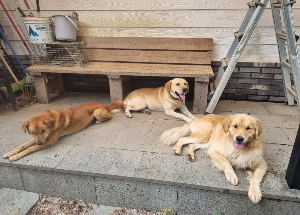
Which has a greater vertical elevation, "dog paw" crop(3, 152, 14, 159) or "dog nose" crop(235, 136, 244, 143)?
"dog nose" crop(235, 136, 244, 143)

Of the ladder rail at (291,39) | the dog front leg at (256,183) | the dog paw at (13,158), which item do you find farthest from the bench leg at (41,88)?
the ladder rail at (291,39)

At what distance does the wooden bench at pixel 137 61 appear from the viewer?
331cm

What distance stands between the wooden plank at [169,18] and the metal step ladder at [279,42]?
38cm

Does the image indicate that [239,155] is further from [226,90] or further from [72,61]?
[72,61]

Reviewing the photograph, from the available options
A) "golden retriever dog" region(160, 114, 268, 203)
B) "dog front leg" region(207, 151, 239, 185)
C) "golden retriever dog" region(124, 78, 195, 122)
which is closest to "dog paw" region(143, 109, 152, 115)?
"golden retriever dog" region(124, 78, 195, 122)

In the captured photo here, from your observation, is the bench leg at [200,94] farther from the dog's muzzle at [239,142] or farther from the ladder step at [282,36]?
the dog's muzzle at [239,142]

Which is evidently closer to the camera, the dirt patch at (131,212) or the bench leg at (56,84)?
the dirt patch at (131,212)

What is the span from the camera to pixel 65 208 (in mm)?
2174

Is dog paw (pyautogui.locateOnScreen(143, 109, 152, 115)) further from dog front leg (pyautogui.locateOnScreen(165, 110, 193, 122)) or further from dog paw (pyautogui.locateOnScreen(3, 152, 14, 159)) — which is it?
dog paw (pyautogui.locateOnScreen(3, 152, 14, 159))

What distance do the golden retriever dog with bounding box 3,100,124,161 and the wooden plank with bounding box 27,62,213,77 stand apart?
2.06 feet

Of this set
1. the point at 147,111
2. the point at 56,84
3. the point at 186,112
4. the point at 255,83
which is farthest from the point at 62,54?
the point at 255,83

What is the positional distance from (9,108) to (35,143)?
1.39m

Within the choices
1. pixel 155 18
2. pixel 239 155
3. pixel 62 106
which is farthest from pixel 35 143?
pixel 155 18

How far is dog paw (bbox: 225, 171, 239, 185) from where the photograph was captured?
190cm
